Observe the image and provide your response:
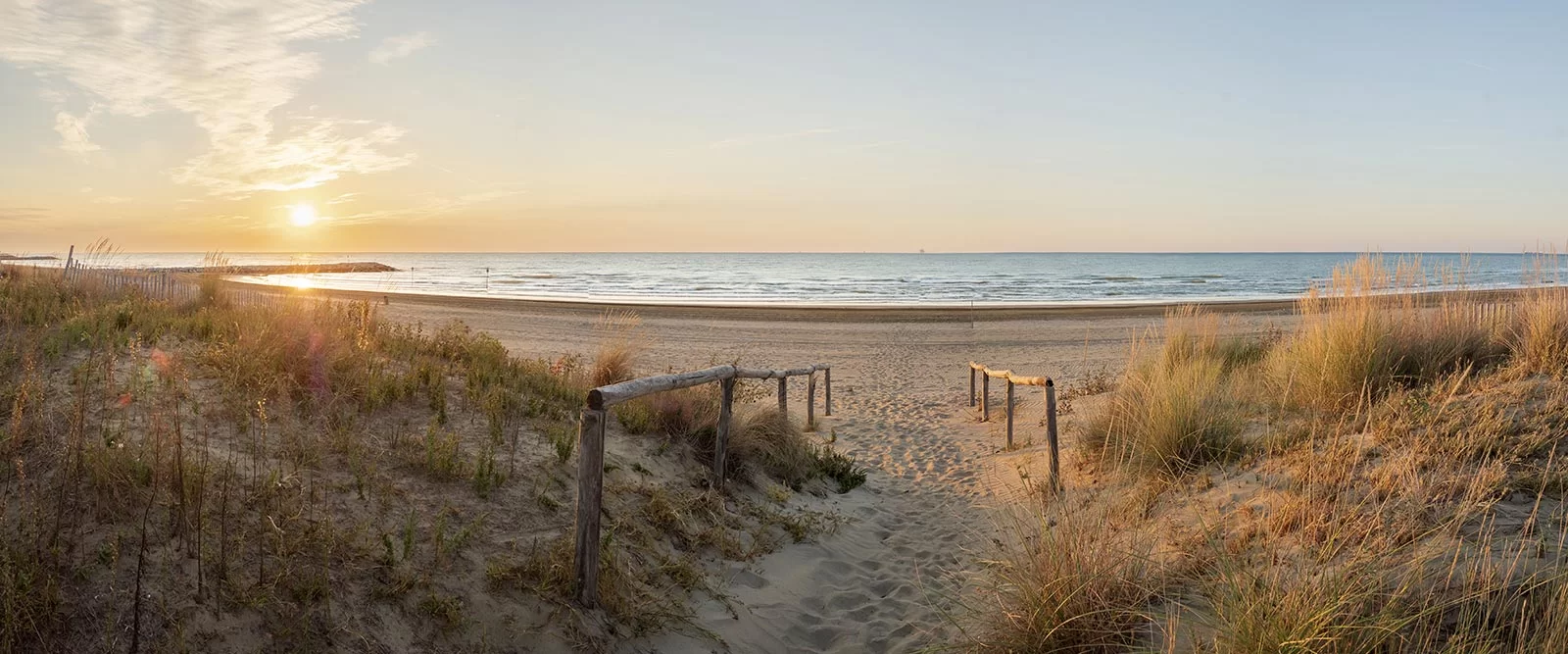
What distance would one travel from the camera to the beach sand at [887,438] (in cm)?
539

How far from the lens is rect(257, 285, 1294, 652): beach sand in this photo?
5391 millimetres

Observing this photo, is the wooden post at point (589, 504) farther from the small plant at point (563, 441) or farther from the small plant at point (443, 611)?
the small plant at point (563, 441)

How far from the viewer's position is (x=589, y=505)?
461cm

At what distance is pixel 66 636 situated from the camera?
11.0 ft

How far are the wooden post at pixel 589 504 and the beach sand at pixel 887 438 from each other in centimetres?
51

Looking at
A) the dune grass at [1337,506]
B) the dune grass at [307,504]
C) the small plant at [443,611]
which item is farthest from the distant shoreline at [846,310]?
the small plant at [443,611]

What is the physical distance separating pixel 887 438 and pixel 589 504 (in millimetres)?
7337

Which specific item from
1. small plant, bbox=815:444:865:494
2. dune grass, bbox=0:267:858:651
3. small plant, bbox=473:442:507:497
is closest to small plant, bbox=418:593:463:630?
dune grass, bbox=0:267:858:651

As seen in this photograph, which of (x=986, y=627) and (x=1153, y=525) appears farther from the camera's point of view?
(x=1153, y=525)

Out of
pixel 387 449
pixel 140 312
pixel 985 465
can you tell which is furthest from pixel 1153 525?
pixel 140 312

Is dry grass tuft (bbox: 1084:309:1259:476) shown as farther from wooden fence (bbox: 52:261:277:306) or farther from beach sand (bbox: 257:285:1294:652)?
wooden fence (bbox: 52:261:277:306)

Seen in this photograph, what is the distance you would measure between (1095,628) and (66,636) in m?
4.72

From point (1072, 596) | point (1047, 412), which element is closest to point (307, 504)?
point (1072, 596)

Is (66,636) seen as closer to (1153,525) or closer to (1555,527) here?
(1153,525)
